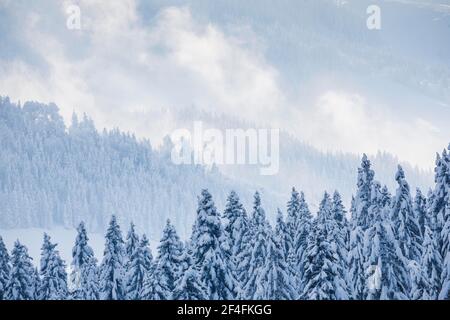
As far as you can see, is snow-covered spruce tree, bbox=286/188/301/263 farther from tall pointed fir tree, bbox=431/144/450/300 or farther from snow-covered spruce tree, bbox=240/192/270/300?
tall pointed fir tree, bbox=431/144/450/300

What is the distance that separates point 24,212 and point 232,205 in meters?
150

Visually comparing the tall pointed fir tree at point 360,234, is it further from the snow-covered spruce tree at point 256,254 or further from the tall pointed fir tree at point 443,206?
the snow-covered spruce tree at point 256,254

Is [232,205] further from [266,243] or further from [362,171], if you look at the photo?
[362,171]

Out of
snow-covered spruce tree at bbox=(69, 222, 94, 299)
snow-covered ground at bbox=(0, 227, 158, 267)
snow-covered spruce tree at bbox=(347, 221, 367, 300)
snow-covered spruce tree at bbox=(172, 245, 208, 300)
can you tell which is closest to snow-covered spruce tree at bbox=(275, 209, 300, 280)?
snow-covered spruce tree at bbox=(347, 221, 367, 300)

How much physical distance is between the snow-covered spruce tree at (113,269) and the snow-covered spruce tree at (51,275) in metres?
3.47

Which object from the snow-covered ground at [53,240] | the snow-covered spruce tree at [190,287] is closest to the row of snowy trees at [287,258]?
the snow-covered spruce tree at [190,287]

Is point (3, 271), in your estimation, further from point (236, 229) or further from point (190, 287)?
point (190, 287)

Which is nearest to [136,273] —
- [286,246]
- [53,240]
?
[286,246]

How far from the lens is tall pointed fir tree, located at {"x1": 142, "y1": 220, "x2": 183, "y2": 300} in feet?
131

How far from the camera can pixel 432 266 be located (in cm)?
Answer: 4125

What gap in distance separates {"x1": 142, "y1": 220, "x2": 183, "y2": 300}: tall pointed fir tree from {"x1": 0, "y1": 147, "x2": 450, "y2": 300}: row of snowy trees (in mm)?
62

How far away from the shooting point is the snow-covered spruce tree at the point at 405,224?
4403 centimetres

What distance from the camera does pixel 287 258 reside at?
49.7 m

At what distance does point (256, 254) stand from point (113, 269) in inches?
422
